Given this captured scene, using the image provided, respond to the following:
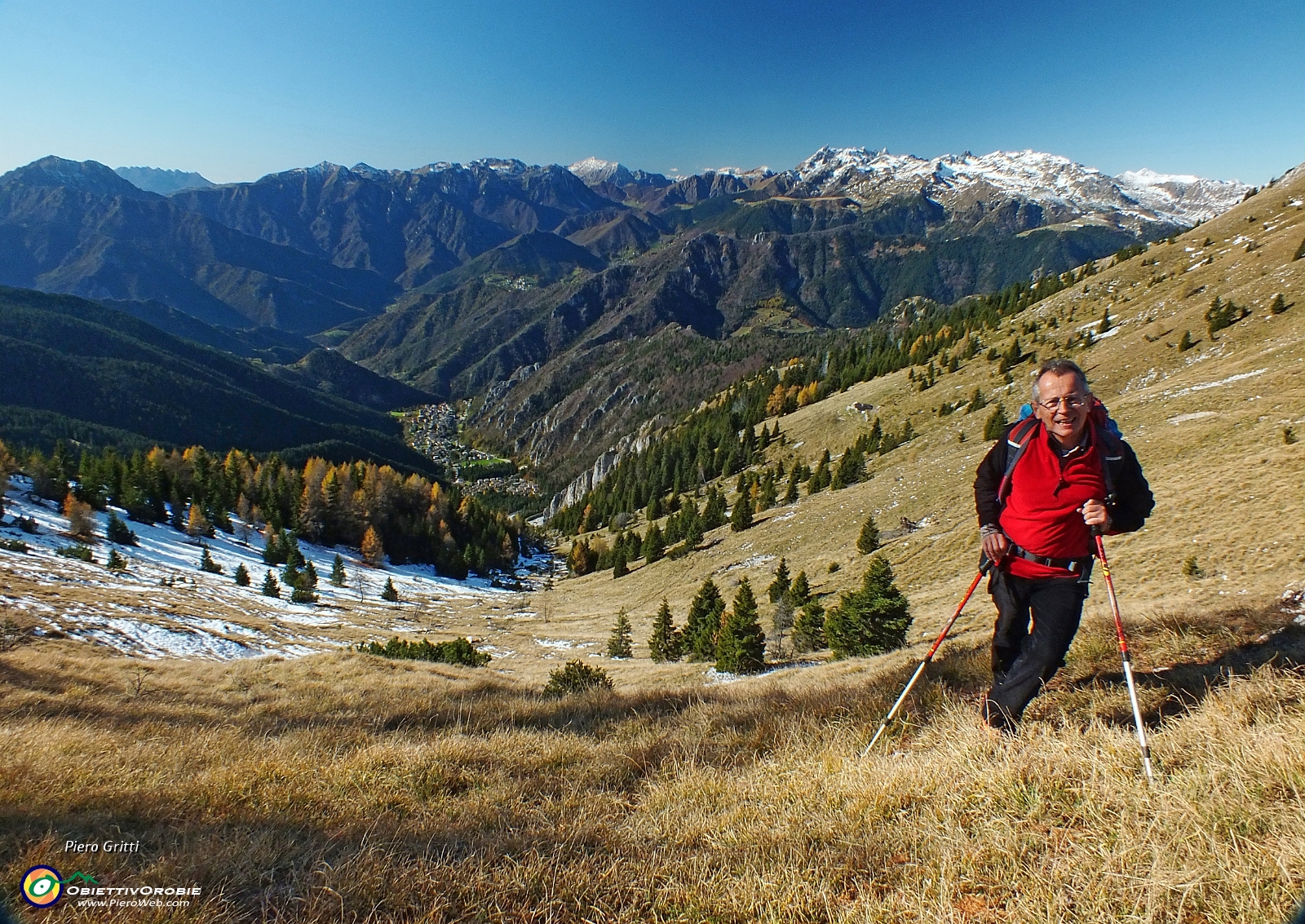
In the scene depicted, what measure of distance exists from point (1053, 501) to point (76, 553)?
70840 millimetres

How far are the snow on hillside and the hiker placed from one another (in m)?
29.7

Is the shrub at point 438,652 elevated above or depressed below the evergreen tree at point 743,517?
above

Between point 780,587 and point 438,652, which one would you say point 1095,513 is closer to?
point 438,652

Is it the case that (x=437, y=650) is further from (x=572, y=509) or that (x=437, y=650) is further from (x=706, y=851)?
(x=572, y=509)


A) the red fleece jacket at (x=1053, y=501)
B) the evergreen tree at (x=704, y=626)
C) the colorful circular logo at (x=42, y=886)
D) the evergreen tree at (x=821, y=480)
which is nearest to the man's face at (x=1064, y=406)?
the red fleece jacket at (x=1053, y=501)

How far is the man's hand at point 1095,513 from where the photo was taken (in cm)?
453

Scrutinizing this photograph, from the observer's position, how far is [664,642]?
3525 centimetres

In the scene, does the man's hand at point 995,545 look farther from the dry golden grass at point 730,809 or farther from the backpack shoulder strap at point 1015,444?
the dry golden grass at point 730,809


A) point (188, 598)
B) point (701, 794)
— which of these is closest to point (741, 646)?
point (701, 794)

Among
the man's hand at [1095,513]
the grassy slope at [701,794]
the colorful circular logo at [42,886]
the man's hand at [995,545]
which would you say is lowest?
the grassy slope at [701,794]

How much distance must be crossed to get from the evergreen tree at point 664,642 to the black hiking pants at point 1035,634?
3082 cm

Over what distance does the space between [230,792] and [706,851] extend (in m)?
3.98

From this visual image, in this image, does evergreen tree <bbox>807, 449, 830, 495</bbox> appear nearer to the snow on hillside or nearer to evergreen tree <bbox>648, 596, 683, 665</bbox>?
evergreen tree <bbox>648, 596, 683, 665</bbox>

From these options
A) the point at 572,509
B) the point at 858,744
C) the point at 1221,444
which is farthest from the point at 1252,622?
the point at 572,509
